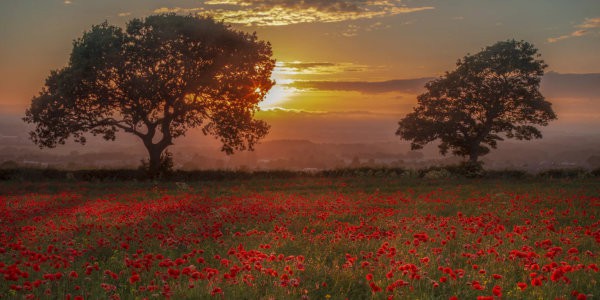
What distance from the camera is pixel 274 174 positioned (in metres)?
40.9

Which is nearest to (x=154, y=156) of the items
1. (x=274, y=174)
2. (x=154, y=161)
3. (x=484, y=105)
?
(x=154, y=161)

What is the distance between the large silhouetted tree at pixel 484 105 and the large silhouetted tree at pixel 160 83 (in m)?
17.6

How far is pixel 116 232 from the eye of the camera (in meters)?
13.6

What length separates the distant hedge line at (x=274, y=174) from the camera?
39062 mm

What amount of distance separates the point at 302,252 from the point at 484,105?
44.6 m

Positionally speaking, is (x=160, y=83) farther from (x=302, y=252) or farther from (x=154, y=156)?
(x=302, y=252)

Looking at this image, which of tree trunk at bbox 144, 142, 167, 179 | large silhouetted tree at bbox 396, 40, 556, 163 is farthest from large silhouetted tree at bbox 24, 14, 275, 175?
large silhouetted tree at bbox 396, 40, 556, 163

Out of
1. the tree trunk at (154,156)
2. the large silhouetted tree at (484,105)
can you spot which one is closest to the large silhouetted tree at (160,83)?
the tree trunk at (154,156)

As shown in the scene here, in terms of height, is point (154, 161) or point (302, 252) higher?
point (154, 161)

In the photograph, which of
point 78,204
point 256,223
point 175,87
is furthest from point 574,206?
point 175,87

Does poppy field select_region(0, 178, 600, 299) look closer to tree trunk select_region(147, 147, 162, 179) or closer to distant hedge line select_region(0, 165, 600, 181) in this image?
distant hedge line select_region(0, 165, 600, 181)

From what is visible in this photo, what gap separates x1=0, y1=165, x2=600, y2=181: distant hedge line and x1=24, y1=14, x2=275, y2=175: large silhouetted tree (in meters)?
2.96

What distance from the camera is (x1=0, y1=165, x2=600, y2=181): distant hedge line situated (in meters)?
39.1

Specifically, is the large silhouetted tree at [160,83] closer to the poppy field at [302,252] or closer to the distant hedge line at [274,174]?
the distant hedge line at [274,174]
